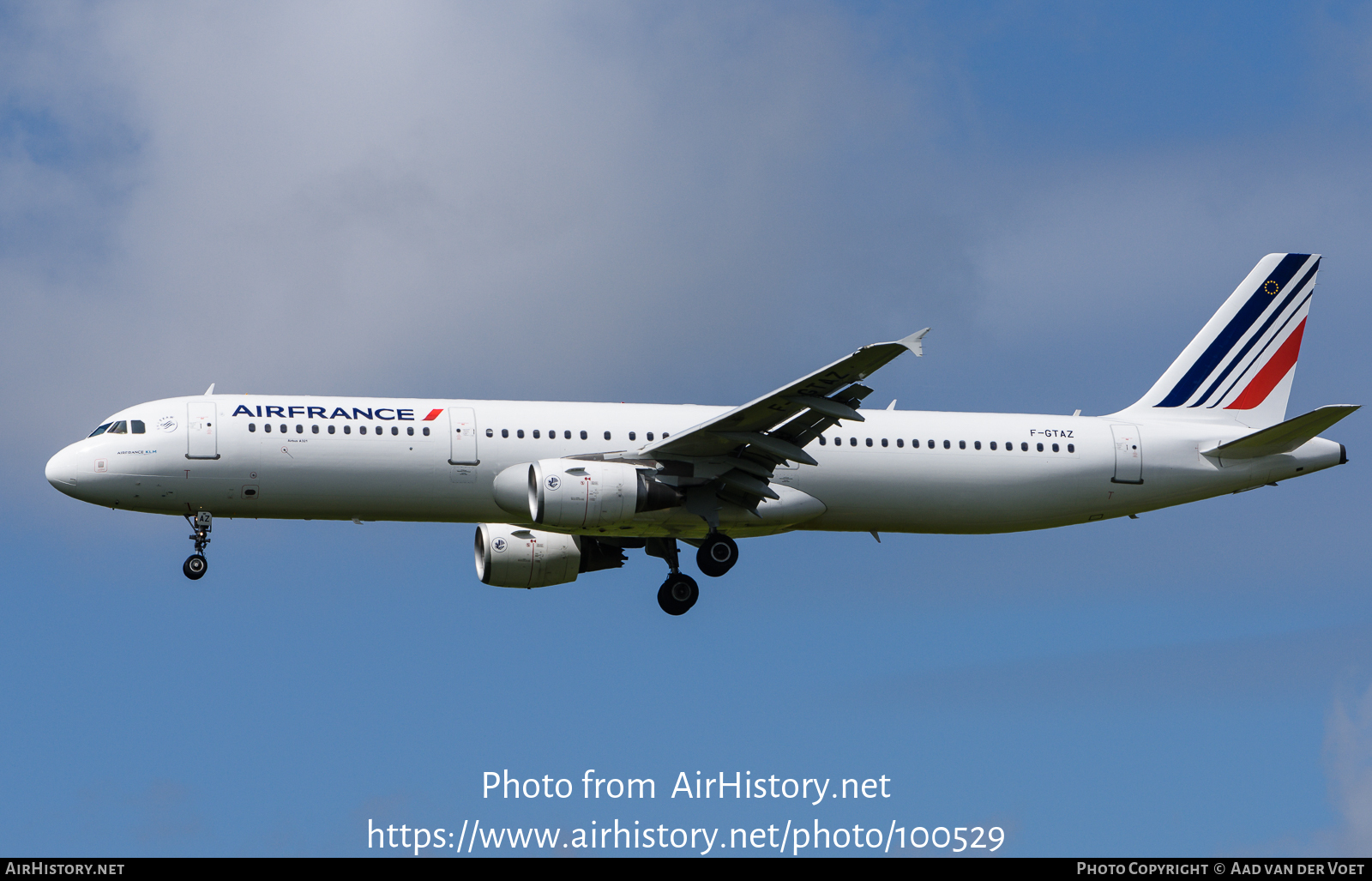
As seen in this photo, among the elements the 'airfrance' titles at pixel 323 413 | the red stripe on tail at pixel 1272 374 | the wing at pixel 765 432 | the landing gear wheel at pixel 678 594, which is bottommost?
the landing gear wheel at pixel 678 594

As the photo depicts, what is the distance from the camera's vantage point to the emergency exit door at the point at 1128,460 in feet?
134

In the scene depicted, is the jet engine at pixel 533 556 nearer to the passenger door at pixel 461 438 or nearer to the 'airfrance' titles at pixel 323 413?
the passenger door at pixel 461 438

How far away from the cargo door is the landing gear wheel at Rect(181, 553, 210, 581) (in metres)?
2.34

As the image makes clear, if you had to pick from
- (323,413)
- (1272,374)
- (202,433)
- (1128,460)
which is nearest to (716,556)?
(323,413)

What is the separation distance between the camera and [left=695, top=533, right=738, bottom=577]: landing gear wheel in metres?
38.2

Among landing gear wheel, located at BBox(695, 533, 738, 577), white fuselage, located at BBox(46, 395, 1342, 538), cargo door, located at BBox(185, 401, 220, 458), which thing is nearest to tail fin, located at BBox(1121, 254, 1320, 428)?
white fuselage, located at BBox(46, 395, 1342, 538)

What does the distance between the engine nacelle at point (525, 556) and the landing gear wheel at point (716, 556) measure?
4.81 metres

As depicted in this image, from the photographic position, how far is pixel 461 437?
37031mm

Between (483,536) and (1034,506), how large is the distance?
13780 mm

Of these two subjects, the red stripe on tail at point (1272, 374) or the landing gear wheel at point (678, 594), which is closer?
the landing gear wheel at point (678, 594)

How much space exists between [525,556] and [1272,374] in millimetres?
20354

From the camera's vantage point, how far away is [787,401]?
35.3 m

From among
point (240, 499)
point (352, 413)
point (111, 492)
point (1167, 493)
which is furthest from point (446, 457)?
point (1167, 493)

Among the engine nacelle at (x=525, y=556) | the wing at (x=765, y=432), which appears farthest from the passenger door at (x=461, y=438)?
the engine nacelle at (x=525, y=556)
